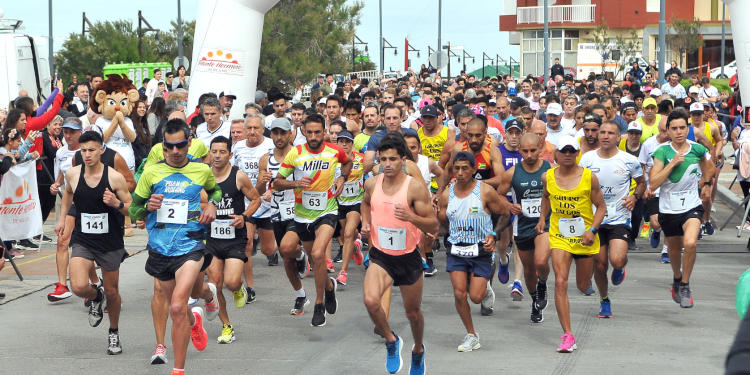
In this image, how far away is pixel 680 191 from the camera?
1020cm

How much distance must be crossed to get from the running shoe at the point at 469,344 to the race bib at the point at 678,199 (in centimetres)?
275

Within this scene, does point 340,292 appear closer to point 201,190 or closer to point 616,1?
point 201,190

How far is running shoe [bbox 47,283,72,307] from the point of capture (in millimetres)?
10805

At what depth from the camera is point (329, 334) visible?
9234 mm

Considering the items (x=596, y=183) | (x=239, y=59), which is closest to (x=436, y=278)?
(x=596, y=183)

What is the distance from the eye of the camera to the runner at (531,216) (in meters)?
9.54

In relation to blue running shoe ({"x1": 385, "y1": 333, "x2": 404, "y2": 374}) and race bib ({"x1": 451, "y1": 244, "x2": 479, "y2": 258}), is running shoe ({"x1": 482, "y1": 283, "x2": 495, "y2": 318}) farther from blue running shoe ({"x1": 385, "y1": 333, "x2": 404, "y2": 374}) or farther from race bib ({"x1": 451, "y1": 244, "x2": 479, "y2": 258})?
blue running shoe ({"x1": 385, "y1": 333, "x2": 404, "y2": 374})

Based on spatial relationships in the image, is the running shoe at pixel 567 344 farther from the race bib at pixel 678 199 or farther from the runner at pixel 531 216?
the race bib at pixel 678 199

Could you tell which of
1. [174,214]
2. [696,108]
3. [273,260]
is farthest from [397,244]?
[696,108]

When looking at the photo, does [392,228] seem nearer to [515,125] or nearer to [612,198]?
[612,198]

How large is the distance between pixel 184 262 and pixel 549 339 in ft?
10.1

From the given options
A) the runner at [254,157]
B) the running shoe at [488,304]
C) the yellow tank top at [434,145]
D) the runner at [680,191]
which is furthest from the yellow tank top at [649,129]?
the runner at [254,157]

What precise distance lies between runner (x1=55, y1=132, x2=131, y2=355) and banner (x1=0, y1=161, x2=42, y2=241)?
4.50 meters

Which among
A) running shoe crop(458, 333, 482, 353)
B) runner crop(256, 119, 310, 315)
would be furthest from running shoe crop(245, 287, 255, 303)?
running shoe crop(458, 333, 482, 353)
